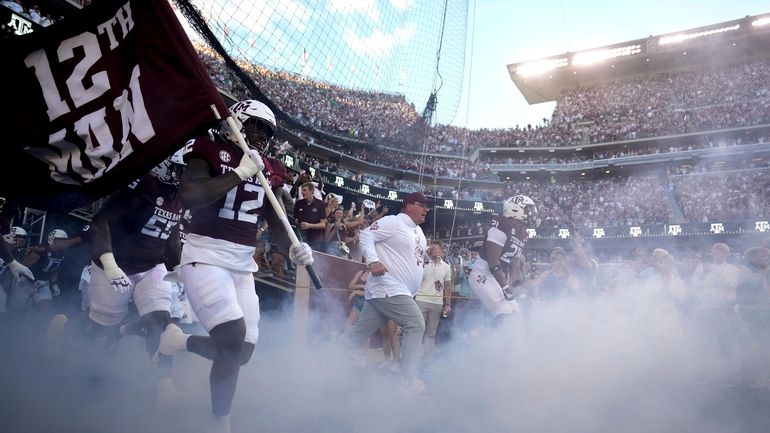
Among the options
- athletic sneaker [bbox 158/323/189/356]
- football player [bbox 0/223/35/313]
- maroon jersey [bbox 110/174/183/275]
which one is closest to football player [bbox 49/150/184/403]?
maroon jersey [bbox 110/174/183/275]

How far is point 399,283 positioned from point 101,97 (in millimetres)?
3109

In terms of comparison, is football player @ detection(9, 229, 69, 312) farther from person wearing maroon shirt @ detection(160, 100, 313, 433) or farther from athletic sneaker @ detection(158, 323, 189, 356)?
person wearing maroon shirt @ detection(160, 100, 313, 433)

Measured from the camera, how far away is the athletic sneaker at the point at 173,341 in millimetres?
3438

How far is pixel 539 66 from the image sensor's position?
4841 cm

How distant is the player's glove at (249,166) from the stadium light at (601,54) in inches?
1935

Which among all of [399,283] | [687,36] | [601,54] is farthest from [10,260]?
[687,36]

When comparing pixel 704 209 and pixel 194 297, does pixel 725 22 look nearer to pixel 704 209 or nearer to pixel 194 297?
pixel 704 209

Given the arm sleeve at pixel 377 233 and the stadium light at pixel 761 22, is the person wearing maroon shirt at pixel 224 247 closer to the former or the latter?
the arm sleeve at pixel 377 233

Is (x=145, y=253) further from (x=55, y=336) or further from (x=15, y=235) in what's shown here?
(x=15, y=235)

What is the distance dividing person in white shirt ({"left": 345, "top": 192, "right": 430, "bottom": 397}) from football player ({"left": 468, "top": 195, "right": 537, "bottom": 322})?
155 cm

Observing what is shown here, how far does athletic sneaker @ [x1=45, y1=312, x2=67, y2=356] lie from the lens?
15.5 feet

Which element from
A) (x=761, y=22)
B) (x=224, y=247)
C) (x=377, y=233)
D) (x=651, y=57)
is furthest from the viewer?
(x=651, y=57)

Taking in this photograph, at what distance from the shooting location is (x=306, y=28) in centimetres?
789

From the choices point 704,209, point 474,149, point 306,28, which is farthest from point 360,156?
point 306,28
